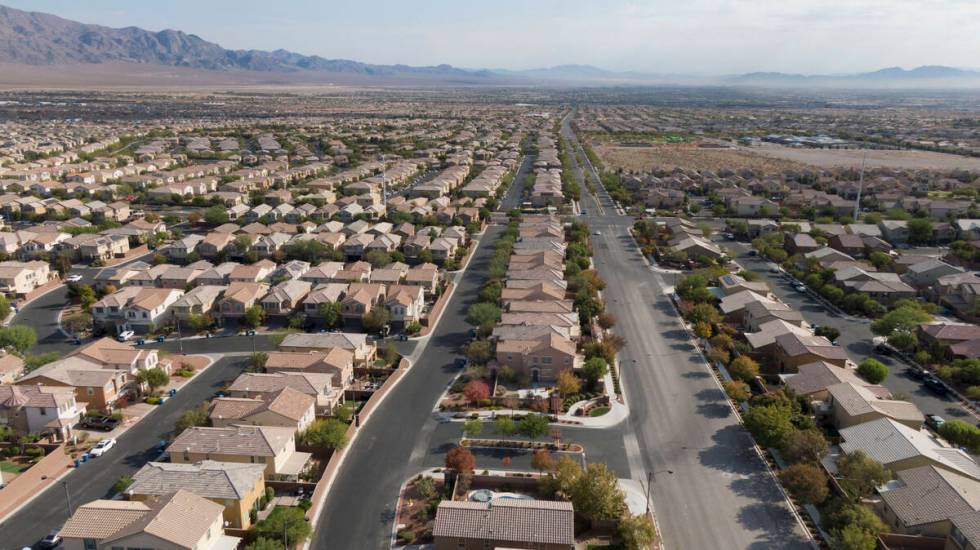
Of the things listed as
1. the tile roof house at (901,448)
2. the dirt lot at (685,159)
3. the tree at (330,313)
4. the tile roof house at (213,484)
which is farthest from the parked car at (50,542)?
the dirt lot at (685,159)

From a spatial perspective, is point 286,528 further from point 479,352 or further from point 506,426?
point 479,352

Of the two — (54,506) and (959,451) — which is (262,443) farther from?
(959,451)

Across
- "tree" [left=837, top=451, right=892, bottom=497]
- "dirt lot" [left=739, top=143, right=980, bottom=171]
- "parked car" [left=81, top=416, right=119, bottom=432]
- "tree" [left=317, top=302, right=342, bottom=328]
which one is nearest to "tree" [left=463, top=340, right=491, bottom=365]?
"tree" [left=317, top=302, right=342, bottom=328]

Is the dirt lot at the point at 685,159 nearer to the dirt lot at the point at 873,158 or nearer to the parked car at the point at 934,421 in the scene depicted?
the dirt lot at the point at 873,158

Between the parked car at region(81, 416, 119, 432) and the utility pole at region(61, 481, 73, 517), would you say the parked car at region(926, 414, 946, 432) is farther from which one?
the parked car at region(81, 416, 119, 432)

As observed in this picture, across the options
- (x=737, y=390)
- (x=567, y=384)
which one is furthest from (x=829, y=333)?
(x=567, y=384)
